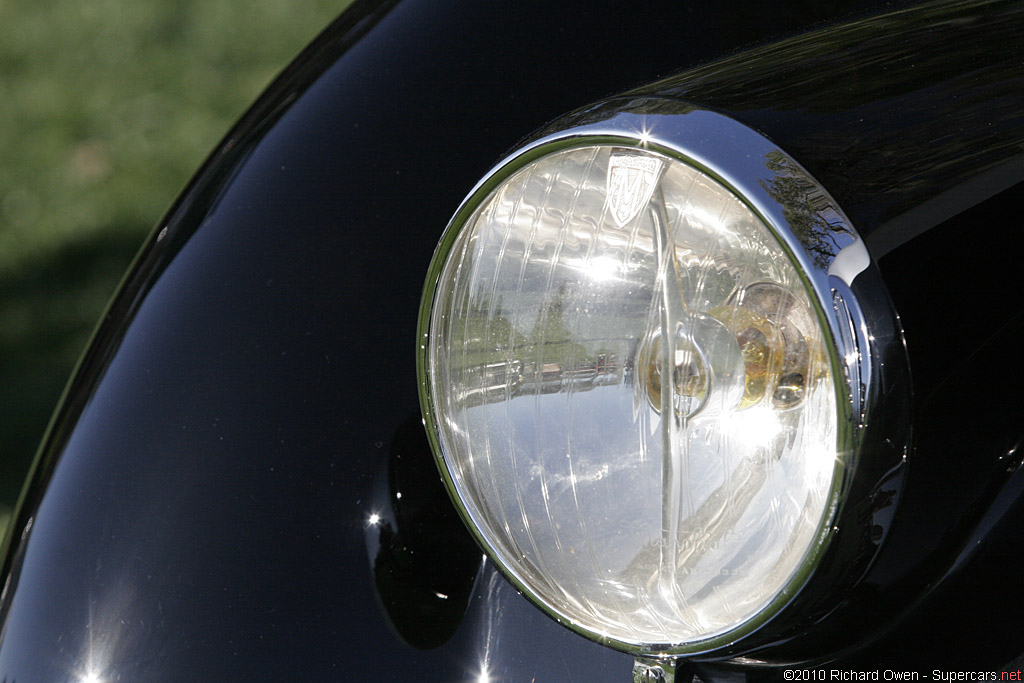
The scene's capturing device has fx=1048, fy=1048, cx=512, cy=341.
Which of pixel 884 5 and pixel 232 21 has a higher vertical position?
pixel 232 21

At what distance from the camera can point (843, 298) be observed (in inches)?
23.4

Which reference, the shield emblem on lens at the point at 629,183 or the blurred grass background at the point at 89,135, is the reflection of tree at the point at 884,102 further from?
the blurred grass background at the point at 89,135

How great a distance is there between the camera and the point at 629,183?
703 mm

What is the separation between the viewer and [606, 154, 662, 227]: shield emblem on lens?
2.24 feet

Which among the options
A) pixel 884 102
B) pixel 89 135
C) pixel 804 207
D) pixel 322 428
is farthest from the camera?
pixel 89 135

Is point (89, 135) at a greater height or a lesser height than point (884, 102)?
greater

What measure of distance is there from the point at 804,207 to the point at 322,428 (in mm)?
511

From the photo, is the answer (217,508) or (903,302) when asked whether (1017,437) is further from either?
(217,508)

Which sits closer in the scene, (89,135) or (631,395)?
(631,395)

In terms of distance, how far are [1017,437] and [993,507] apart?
53 millimetres

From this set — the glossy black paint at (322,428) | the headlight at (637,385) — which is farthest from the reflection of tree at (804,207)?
the glossy black paint at (322,428)

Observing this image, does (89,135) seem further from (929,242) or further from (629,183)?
(929,242)

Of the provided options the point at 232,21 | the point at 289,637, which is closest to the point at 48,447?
the point at 289,637

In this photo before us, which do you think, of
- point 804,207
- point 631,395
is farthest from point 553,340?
point 804,207
